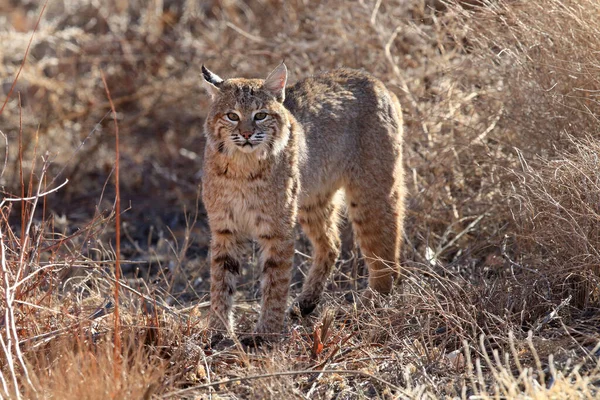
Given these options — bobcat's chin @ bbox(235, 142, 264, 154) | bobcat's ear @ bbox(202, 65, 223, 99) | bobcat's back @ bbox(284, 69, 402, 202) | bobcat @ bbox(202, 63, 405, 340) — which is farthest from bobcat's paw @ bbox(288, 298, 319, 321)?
bobcat's ear @ bbox(202, 65, 223, 99)

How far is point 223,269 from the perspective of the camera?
5551 millimetres

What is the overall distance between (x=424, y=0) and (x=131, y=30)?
4211 millimetres

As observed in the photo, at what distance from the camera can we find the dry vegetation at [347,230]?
4328mm

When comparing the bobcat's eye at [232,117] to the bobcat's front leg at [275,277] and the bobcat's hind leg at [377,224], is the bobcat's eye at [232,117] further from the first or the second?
the bobcat's hind leg at [377,224]

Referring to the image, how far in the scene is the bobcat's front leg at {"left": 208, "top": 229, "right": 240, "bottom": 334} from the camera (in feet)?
18.1

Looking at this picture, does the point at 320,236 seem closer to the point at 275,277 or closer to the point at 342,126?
the point at 342,126

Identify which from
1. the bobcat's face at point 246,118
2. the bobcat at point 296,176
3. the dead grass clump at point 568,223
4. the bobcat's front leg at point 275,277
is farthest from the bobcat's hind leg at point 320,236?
the dead grass clump at point 568,223

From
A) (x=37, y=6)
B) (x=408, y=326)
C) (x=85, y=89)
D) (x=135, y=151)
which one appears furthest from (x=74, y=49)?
(x=408, y=326)

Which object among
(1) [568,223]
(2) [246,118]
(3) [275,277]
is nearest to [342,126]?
(2) [246,118]

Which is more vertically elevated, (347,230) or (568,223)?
(568,223)

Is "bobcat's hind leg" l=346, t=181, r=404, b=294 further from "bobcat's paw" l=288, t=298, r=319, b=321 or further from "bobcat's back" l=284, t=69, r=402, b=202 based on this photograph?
"bobcat's paw" l=288, t=298, r=319, b=321

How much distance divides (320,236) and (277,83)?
1380mm

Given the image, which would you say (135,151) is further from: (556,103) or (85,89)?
(556,103)

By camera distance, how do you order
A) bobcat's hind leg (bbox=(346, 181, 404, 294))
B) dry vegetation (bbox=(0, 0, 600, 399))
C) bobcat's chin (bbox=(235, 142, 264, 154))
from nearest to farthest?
1. dry vegetation (bbox=(0, 0, 600, 399))
2. bobcat's chin (bbox=(235, 142, 264, 154))
3. bobcat's hind leg (bbox=(346, 181, 404, 294))
